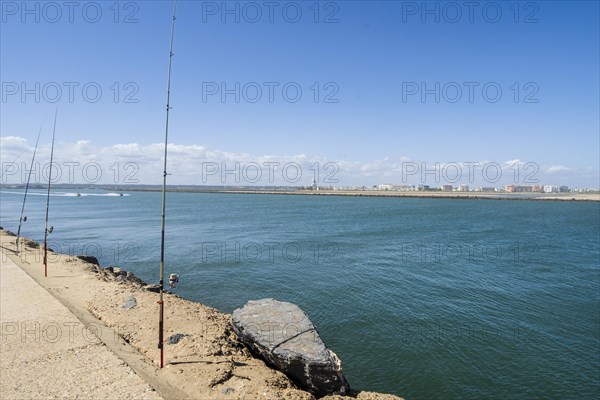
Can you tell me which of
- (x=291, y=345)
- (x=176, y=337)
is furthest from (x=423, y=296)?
(x=176, y=337)

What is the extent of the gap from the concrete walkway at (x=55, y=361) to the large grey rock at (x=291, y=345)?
11.7 feet

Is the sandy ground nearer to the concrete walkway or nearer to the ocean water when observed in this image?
the concrete walkway

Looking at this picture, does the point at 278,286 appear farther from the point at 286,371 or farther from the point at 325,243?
the point at 325,243

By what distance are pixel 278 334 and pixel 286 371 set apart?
1.15m

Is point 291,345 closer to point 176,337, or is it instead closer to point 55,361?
point 176,337

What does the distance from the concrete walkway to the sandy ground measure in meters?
0.03

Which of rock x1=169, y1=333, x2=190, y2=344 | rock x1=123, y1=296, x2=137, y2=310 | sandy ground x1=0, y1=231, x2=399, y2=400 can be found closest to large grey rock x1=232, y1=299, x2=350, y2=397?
sandy ground x1=0, y1=231, x2=399, y2=400

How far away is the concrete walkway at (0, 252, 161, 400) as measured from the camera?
8648mm

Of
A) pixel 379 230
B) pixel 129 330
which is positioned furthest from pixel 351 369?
pixel 379 230

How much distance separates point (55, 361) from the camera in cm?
1019

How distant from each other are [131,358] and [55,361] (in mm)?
2195

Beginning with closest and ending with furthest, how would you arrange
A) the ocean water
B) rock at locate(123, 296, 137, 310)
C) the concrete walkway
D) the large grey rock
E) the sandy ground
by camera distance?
the concrete walkway, the sandy ground, the large grey rock, the ocean water, rock at locate(123, 296, 137, 310)

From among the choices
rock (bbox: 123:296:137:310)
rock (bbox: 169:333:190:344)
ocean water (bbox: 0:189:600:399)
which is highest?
rock (bbox: 123:296:137:310)

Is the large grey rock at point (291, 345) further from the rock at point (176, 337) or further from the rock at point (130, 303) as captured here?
the rock at point (130, 303)
